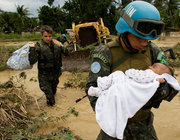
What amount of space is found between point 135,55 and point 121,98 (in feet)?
1.54

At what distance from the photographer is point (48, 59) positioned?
12.0 ft

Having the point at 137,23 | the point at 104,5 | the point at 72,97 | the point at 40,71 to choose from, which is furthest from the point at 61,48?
the point at 104,5

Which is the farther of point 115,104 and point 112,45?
point 112,45

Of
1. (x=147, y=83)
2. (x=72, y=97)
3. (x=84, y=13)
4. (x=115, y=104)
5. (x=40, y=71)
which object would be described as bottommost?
(x=72, y=97)

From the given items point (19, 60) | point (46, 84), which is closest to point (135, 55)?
point (19, 60)

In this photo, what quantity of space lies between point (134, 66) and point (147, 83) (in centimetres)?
24

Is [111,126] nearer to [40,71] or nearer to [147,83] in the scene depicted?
[147,83]

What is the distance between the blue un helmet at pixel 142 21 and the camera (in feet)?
4.11

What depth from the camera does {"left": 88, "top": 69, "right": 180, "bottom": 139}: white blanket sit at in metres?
1.14

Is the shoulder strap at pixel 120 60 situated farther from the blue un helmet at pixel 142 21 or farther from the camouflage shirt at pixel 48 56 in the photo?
the camouflage shirt at pixel 48 56

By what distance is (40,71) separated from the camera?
3756 millimetres

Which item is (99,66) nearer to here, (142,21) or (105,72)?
(105,72)

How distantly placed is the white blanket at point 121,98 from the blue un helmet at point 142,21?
0.99 ft

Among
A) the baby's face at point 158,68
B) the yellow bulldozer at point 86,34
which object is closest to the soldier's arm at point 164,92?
the baby's face at point 158,68
